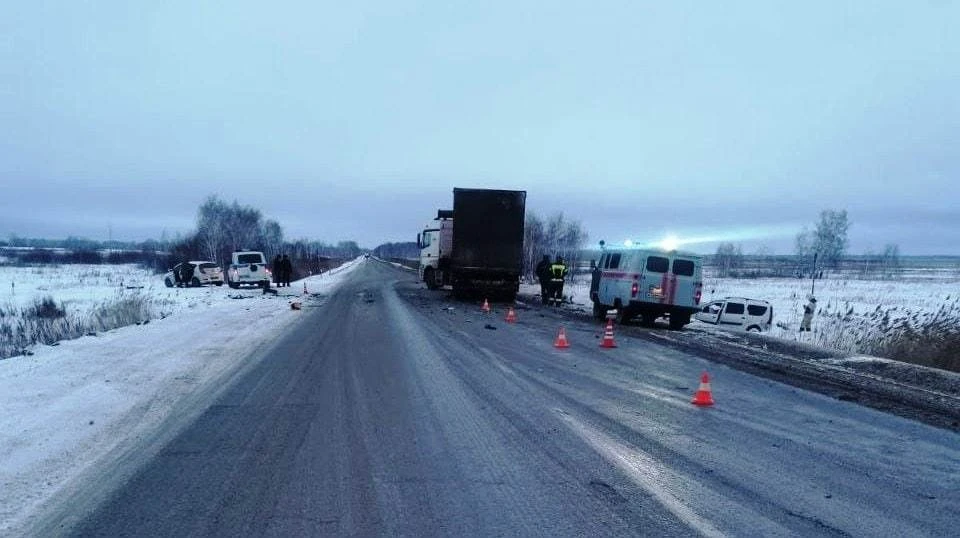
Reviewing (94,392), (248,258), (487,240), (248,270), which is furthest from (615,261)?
(248,258)

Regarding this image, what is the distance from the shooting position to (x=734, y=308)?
909 inches

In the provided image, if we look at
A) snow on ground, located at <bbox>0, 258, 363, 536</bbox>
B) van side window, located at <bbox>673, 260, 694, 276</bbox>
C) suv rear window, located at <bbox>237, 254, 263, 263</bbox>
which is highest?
van side window, located at <bbox>673, 260, 694, 276</bbox>

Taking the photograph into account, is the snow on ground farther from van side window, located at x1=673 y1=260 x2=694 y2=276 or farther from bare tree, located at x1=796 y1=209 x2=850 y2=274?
bare tree, located at x1=796 y1=209 x2=850 y2=274

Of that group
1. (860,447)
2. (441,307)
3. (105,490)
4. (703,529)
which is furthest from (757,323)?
(105,490)

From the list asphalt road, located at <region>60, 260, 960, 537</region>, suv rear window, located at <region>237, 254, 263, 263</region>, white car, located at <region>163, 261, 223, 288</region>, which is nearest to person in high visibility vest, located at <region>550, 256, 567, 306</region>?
asphalt road, located at <region>60, 260, 960, 537</region>

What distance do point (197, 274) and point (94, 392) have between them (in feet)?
108

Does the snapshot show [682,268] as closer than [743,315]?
Yes

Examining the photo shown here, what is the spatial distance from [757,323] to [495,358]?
13592mm

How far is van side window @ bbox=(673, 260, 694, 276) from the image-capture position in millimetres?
18797

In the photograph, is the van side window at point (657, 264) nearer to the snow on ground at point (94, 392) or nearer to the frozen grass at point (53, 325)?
the snow on ground at point (94, 392)

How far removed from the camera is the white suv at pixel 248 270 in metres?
37.1

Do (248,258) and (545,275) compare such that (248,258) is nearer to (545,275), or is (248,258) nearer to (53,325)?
(545,275)

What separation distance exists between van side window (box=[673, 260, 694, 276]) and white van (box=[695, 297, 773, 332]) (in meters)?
3.91

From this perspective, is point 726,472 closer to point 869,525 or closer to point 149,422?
point 869,525
